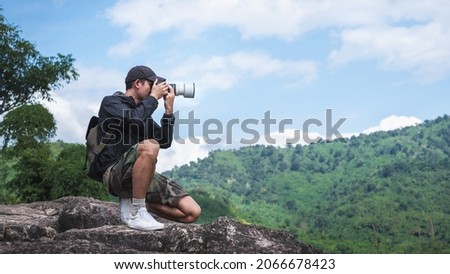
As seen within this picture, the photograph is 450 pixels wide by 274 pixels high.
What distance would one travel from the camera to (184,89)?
5414 millimetres

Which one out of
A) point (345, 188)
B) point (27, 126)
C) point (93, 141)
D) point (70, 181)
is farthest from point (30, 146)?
point (345, 188)

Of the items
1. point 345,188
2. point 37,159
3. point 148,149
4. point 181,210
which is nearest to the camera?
point 148,149

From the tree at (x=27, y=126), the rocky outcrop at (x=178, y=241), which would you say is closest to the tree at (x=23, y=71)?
the tree at (x=27, y=126)

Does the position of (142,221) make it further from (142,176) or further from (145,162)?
(145,162)

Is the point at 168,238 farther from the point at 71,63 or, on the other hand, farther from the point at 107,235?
the point at 71,63

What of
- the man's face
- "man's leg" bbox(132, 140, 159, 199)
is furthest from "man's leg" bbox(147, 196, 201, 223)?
the man's face

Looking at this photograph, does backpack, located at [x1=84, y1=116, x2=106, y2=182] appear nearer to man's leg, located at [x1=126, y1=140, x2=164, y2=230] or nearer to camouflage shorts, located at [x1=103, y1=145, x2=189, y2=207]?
camouflage shorts, located at [x1=103, y1=145, x2=189, y2=207]

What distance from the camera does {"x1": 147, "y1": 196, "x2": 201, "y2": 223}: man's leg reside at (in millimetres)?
5344

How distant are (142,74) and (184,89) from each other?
35 centimetres

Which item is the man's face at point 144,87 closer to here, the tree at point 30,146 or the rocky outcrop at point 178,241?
the rocky outcrop at point 178,241

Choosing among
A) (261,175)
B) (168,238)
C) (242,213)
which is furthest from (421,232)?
(168,238)

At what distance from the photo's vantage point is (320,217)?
190 feet

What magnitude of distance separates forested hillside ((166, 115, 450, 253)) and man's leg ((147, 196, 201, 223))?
119 ft

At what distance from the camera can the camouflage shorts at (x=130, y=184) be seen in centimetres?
509
